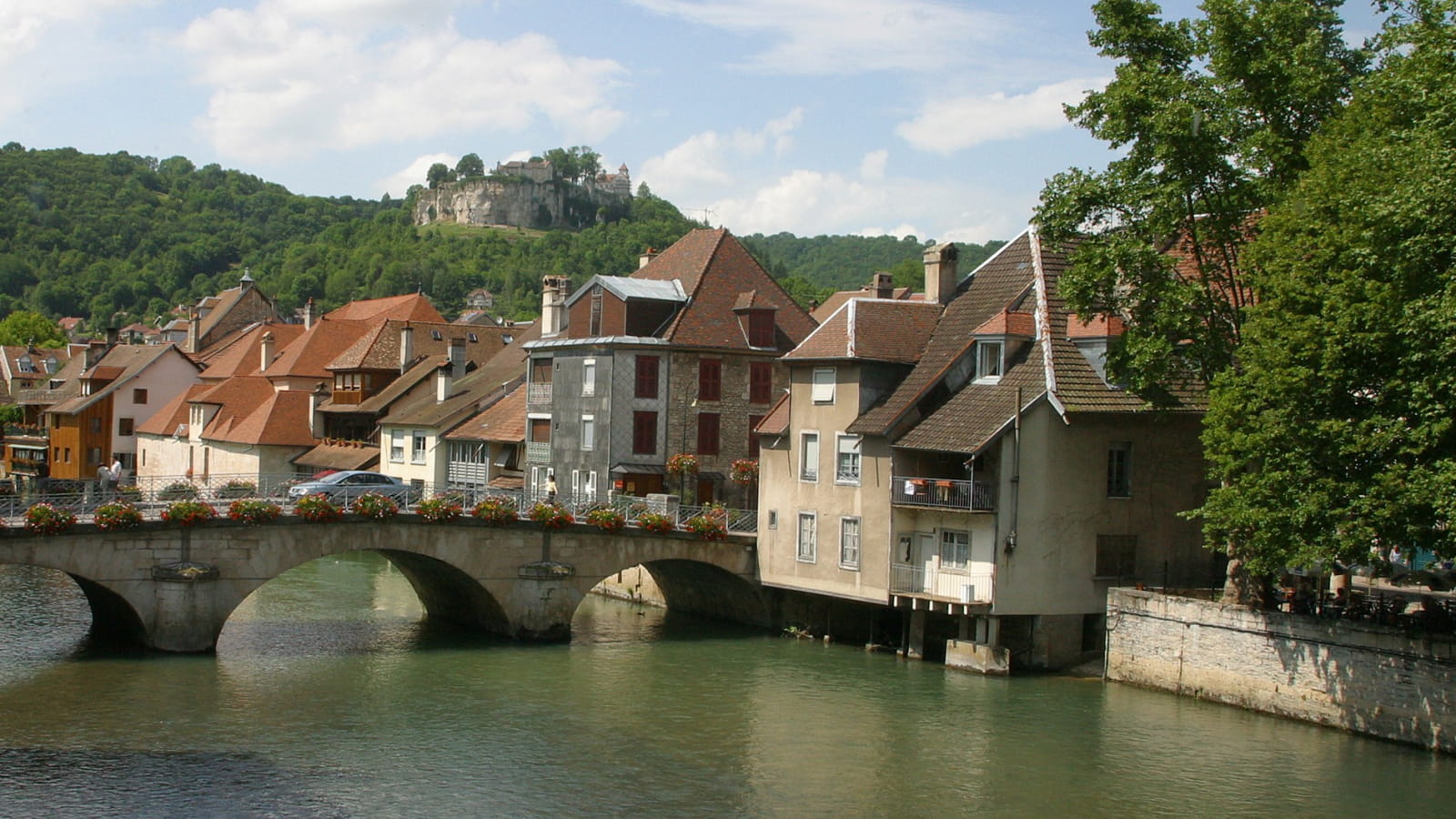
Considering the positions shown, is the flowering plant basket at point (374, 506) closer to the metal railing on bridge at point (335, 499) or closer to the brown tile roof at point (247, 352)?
the metal railing on bridge at point (335, 499)

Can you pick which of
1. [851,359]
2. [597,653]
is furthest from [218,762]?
[851,359]

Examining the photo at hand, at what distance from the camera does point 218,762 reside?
2944 cm

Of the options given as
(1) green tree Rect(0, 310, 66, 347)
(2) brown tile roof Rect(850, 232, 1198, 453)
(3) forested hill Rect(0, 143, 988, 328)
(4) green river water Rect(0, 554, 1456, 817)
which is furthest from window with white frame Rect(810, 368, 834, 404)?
(3) forested hill Rect(0, 143, 988, 328)

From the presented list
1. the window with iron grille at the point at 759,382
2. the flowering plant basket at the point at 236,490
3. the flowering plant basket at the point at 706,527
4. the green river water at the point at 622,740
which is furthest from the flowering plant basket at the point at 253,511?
the window with iron grille at the point at 759,382

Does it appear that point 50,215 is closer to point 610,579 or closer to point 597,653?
point 610,579

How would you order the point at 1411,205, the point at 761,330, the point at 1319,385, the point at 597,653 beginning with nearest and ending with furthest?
the point at 1411,205
the point at 1319,385
the point at 597,653
the point at 761,330

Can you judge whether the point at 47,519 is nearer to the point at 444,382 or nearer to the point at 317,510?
the point at 317,510

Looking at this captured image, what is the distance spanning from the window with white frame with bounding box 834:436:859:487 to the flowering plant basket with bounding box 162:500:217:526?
16615mm

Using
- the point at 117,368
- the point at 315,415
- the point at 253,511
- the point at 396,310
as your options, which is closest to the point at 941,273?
the point at 253,511

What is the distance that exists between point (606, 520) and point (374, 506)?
6649mm

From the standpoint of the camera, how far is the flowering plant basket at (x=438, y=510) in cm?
4184

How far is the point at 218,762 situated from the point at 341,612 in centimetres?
2017

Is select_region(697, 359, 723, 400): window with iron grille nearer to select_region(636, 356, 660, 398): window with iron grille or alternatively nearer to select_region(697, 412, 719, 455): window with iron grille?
select_region(697, 412, 719, 455): window with iron grille

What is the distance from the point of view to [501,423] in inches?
2436
